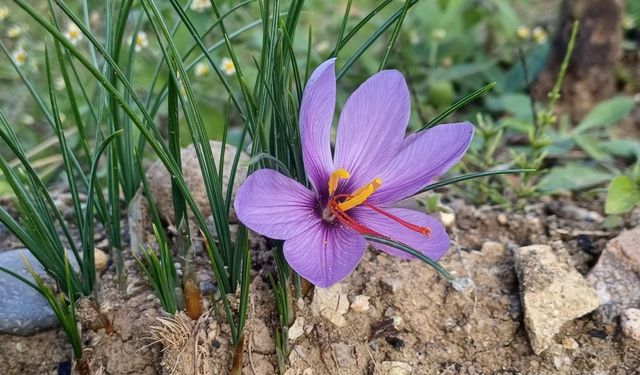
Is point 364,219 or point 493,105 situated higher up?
point 493,105

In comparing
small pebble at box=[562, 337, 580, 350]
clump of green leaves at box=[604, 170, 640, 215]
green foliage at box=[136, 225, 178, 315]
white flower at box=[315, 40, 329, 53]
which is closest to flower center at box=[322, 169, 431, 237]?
green foliage at box=[136, 225, 178, 315]

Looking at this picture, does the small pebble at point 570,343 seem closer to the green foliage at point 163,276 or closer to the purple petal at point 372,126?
the purple petal at point 372,126

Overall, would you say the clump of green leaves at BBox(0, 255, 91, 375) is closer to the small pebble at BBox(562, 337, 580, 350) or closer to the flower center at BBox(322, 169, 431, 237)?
the flower center at BBox(322, 169, 431, 237)

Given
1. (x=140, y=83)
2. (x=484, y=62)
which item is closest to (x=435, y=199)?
(x=140, y=83)

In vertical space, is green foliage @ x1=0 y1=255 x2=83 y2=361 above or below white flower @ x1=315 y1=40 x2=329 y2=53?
below

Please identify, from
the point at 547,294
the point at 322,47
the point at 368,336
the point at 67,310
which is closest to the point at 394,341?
the point at 368,336

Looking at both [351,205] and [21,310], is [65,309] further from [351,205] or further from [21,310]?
[351,205]

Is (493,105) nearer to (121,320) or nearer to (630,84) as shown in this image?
(630,84)
